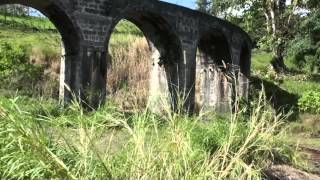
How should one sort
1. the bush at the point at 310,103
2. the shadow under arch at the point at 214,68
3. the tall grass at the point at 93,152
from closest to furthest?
the tall grass at the point at 93,152, the bush at the point at 310,103, the shadow under arch at the point at 214,68

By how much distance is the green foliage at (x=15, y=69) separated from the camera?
64.3ft

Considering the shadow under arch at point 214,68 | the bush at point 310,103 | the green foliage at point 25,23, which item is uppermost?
the green foliage at point 25,23

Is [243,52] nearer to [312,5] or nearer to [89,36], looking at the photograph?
[312,5]

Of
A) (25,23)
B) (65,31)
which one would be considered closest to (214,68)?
(65,31)

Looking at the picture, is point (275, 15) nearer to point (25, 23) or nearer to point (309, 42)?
point (309, 42)

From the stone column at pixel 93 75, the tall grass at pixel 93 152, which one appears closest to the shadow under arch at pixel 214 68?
the stone column at pixel 93 75

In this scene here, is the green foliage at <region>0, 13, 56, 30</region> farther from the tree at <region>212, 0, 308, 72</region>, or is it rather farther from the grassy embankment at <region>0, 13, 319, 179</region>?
the grassy embankment at <region>0, 13, 319, 179</region>

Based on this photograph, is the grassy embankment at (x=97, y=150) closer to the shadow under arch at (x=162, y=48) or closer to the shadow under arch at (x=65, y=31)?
the shadow under arch at (x=65, y=31)

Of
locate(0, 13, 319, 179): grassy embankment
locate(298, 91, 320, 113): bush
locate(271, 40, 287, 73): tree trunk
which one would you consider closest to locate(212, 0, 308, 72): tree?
locate(271, 40, 287, 73): tree trunk

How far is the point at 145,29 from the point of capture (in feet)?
62.6

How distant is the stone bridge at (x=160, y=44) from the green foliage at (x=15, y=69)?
4.26 m

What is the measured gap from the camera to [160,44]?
19375mm

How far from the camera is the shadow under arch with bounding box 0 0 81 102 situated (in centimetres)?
1497

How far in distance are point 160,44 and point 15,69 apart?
17.1 ft
